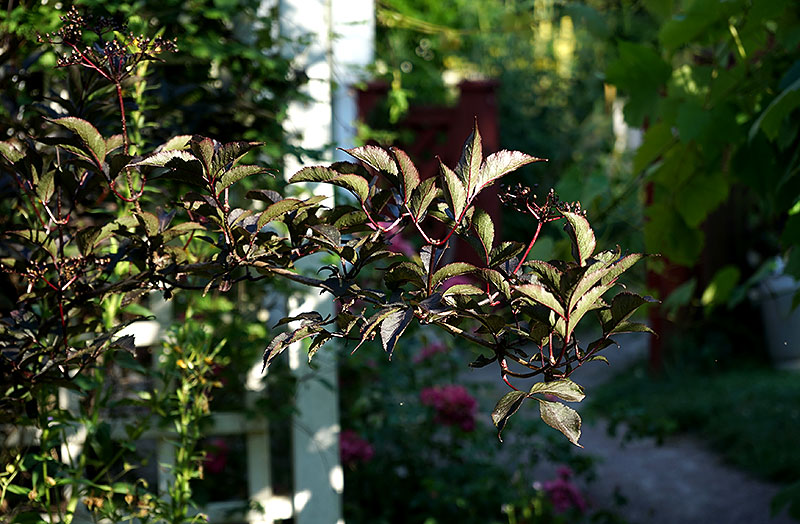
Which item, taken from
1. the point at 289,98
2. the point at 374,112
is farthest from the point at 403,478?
the point at 374,112

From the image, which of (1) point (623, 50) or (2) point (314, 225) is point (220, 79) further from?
(2) point (314, 225)

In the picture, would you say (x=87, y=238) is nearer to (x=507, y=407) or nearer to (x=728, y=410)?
(x=507, y=407)

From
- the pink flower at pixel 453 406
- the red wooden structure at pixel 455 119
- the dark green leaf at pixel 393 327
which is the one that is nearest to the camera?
the dark green leaf at pixel 393 327

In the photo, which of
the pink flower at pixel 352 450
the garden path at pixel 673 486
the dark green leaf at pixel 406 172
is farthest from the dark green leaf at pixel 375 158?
the garden path at pixel 673 486

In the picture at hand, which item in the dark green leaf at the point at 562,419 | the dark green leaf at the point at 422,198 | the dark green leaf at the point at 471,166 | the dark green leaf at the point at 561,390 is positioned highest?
the dark green leaf at the point at 471,166

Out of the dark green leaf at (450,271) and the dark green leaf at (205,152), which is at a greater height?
the dark green leaf at (205,152)

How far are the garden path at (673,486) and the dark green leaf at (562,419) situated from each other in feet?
6.20

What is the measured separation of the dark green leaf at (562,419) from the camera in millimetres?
583

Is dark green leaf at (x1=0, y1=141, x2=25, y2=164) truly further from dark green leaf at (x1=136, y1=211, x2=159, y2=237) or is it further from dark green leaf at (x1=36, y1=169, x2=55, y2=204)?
dark green leaf at (x1=136, y1=211, x2=159, y2=237)

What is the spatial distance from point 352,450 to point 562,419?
60.3 inches

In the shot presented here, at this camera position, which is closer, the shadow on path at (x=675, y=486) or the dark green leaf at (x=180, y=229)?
the dark green leaf at (x=180, y=229)

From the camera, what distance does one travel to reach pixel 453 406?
7.32 ft

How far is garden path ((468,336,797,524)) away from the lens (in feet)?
9.51

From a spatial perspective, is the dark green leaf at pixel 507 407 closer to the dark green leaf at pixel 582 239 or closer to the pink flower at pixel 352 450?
the dark green leaf at pixel 582 239
